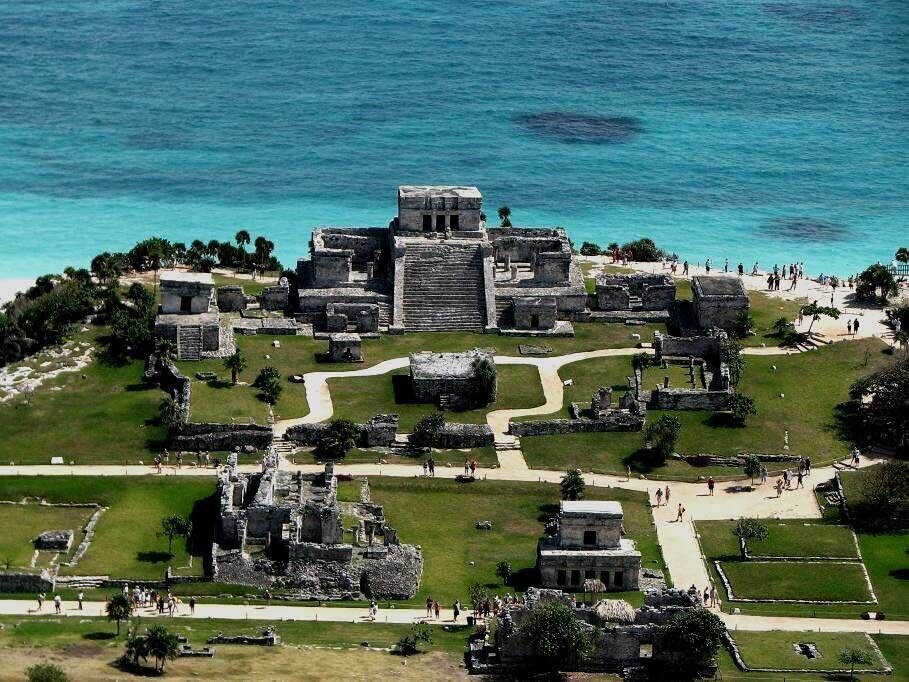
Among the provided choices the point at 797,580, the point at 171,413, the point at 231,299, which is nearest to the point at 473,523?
the point at 797,580

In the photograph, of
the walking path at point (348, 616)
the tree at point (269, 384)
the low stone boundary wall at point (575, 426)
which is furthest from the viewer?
the tree at point (269, 384)

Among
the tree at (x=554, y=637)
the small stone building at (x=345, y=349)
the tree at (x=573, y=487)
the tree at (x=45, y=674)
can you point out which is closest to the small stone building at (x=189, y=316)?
Answer: the small stone building at (x=345, y=349)

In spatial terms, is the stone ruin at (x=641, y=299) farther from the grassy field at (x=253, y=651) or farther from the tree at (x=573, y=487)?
the grassy field at (x=253, y=651)

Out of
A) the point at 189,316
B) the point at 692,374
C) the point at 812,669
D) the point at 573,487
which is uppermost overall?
the point at 189,316

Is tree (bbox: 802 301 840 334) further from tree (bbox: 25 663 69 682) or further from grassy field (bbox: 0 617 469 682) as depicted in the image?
tree (bbox: 25 663 69 682)

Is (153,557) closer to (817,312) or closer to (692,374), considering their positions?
(692,374)

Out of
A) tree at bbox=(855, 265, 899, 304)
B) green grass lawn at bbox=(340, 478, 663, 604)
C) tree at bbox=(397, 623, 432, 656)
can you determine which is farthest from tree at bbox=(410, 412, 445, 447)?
tree at bbox=(855, 265, 899, 304)

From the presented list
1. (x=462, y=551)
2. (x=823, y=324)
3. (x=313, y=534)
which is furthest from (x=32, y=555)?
(x=823, y=324)
